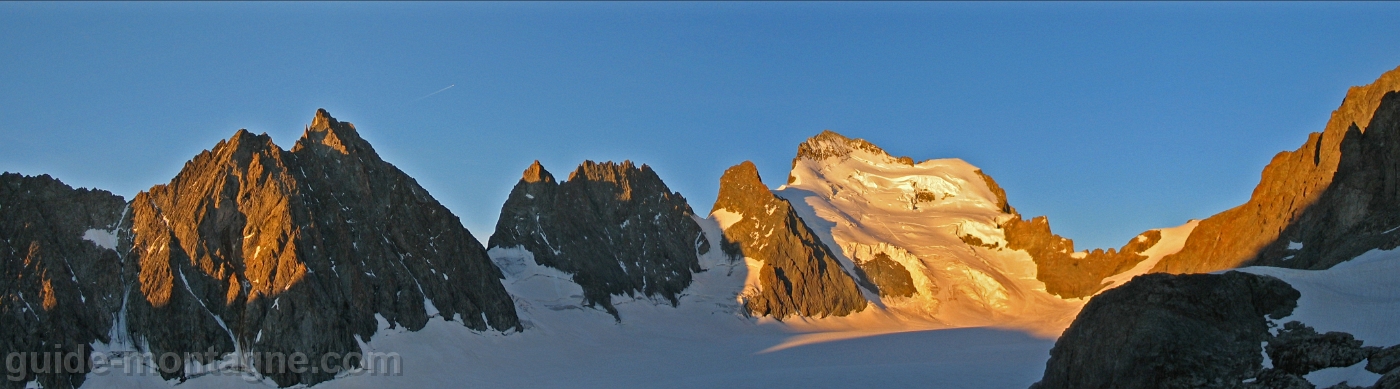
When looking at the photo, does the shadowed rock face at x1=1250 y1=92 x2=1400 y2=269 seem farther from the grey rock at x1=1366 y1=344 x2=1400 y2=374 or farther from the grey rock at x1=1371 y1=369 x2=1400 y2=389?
the grey rock at x1=1371 y1=369 x2=1400 y2=389

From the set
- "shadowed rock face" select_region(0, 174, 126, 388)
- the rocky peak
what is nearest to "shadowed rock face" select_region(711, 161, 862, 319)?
the rocky peak

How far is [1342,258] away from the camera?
91375mm

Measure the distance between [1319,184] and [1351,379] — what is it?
76354mm

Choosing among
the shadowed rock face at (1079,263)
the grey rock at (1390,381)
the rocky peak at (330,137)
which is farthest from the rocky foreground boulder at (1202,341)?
the shadowed rock face at (1079,263)

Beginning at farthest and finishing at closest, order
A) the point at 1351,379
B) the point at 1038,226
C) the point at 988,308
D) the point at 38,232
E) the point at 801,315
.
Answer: the point at 1038,226 < the point at 988,308 < the point at 801,315 < the point at 38,232 < the point at 1351,379

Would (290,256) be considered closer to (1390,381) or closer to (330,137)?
(330,137)

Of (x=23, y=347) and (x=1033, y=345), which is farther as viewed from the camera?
(x=1033, y=345)

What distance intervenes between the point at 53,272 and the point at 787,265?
9607cm

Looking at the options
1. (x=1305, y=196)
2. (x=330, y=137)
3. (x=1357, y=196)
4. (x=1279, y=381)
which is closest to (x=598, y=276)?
(x=330, y=137)

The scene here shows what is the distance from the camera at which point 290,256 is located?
95125 mm

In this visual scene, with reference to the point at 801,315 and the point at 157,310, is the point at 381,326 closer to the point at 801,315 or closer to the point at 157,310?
the point at 157,310

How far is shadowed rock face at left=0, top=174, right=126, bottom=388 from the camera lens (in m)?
80.0

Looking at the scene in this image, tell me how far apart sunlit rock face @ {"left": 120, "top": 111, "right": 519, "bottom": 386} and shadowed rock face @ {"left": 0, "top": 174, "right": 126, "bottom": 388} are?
213cm

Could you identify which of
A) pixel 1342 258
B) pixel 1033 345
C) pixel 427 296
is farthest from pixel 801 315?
pixel 1342 258
